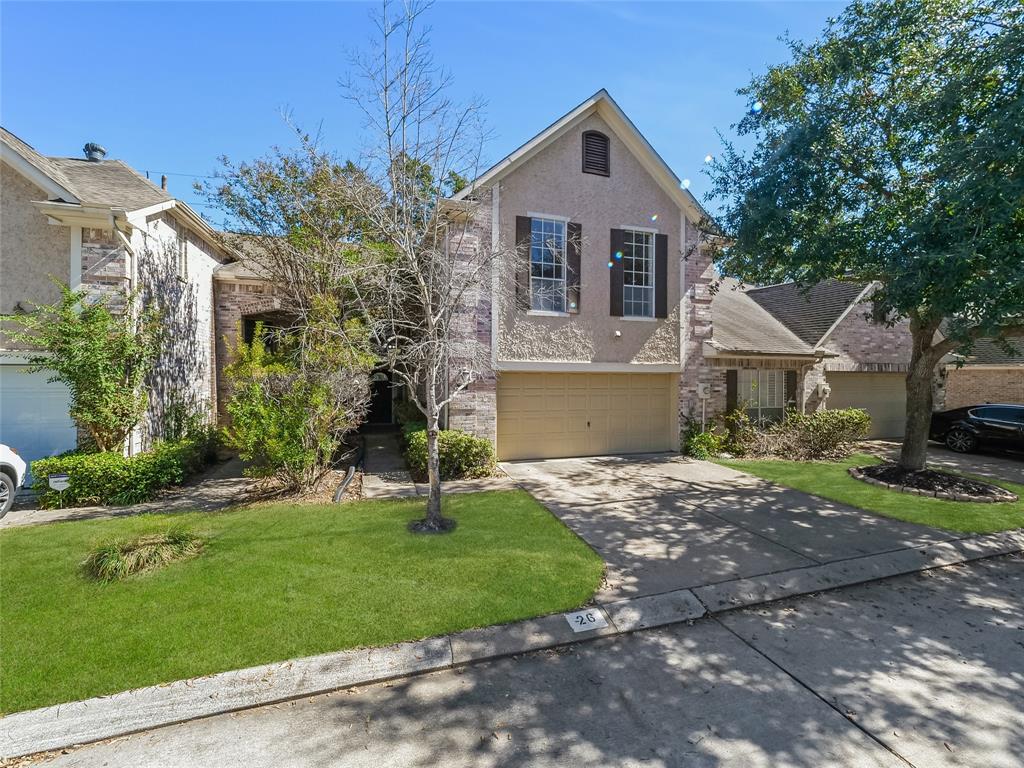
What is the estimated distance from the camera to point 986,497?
28.6ft

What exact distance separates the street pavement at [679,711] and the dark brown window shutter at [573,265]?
8190mm

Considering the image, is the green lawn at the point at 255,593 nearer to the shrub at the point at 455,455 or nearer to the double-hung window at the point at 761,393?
the shrub at the point at 455,455

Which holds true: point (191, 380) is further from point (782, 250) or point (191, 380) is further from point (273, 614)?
point (782, 250)

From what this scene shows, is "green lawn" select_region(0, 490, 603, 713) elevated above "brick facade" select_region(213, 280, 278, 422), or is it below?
below

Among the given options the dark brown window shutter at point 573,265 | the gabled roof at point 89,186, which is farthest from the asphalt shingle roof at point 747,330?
the gabled roof at point 89,186

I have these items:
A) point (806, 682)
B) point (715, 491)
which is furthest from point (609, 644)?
point (715, 491)

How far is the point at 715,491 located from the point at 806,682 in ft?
18.6

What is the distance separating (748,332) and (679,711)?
13425 millimetres

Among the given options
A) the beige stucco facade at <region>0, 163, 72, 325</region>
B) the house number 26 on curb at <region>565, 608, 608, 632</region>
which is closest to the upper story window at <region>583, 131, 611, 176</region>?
the house number 26 on curb at <region>565, 608, 608, 632</region>

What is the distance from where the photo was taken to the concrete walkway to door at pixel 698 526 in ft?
18.6

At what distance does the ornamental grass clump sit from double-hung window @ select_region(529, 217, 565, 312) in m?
8.03

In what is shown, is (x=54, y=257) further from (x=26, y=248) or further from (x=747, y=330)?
(x=747, y=330)

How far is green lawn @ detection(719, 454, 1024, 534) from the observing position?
293 inches

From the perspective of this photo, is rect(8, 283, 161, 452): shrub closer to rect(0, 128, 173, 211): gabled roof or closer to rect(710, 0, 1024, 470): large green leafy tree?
rect(0, 128, 173, 211): gabled roof
